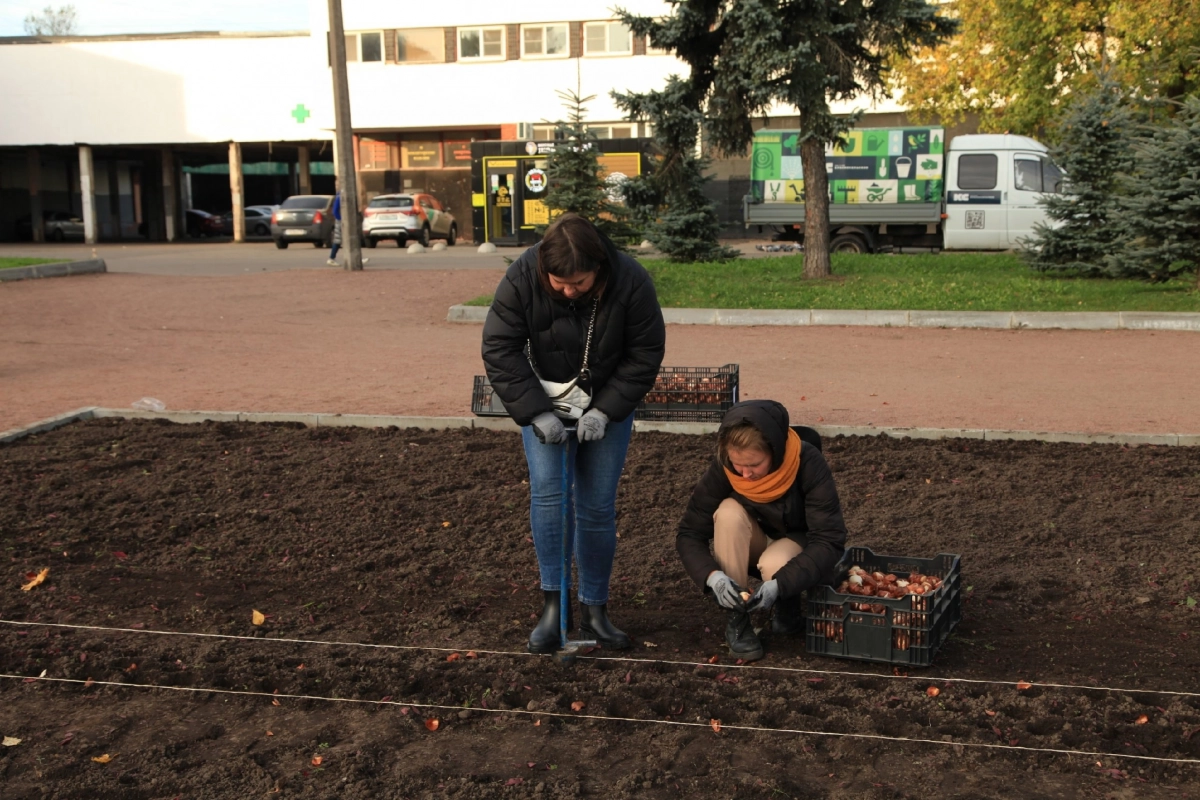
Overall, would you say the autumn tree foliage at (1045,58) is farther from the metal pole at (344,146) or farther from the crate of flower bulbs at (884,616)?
the crate of flower bulbs at (884,616)

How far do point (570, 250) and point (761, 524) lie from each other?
1463mm

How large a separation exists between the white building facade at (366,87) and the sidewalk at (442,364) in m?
24.5

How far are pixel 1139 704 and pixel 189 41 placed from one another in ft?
147

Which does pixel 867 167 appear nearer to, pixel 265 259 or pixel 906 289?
pixel 906 289

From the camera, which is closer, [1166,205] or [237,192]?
[1166,205]

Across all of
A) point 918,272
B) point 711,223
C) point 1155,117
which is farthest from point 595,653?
point 1155,117

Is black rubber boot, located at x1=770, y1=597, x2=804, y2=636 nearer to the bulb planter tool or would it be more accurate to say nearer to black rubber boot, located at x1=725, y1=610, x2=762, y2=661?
black rubber boot, located at x1=725, y1=610, x2=762, y2=661

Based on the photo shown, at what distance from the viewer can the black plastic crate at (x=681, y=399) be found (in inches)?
333

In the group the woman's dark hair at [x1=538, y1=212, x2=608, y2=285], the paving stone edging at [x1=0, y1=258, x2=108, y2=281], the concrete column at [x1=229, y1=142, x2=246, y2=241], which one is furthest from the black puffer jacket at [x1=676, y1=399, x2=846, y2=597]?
the concrete column at [x1=229, y1=142, x2=246, y2=241]

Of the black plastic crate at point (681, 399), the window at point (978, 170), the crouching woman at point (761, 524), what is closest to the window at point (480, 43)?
the window at point (978, 170)

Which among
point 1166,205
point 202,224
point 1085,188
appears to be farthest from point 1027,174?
point 202,224

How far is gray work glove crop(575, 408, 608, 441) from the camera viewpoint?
172 inches

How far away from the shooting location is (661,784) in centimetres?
362

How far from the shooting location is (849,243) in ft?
86.5
